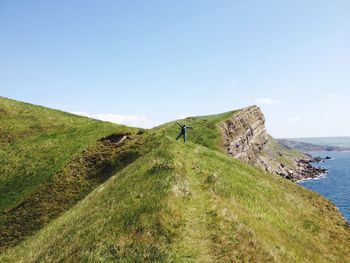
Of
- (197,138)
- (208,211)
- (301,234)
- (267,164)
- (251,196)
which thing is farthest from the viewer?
(267,164)

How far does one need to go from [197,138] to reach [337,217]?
5157 centimetres

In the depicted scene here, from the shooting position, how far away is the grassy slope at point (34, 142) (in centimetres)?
3838

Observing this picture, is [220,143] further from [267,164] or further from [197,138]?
[267,164]

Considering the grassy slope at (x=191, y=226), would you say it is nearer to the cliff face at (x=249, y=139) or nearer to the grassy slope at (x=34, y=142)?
the grassy slope at (x=34, y=142)

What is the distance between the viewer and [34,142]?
4881 cm

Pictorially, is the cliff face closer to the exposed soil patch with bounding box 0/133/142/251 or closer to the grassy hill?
the exposed soil patch with bounding box 0/133/142/251

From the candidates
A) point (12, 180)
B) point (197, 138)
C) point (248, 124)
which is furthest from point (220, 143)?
point (12, 180)

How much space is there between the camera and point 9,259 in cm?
2419

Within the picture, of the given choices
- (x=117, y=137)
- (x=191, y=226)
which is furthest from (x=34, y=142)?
(x=191, y=226)

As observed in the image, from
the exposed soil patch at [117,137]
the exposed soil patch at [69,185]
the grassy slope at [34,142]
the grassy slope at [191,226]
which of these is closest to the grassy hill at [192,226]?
the grassy slope at [191,226]

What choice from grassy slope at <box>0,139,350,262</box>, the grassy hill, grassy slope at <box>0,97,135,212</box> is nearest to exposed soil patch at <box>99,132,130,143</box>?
grassy slope at <box>0,97,135,212</box>

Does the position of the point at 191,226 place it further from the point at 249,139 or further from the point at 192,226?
the point at 249,139

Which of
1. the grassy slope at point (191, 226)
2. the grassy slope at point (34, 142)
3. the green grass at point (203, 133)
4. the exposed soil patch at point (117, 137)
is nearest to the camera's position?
the grassy slope at point (191, 226)

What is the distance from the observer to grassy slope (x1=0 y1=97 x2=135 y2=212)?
126 ft
